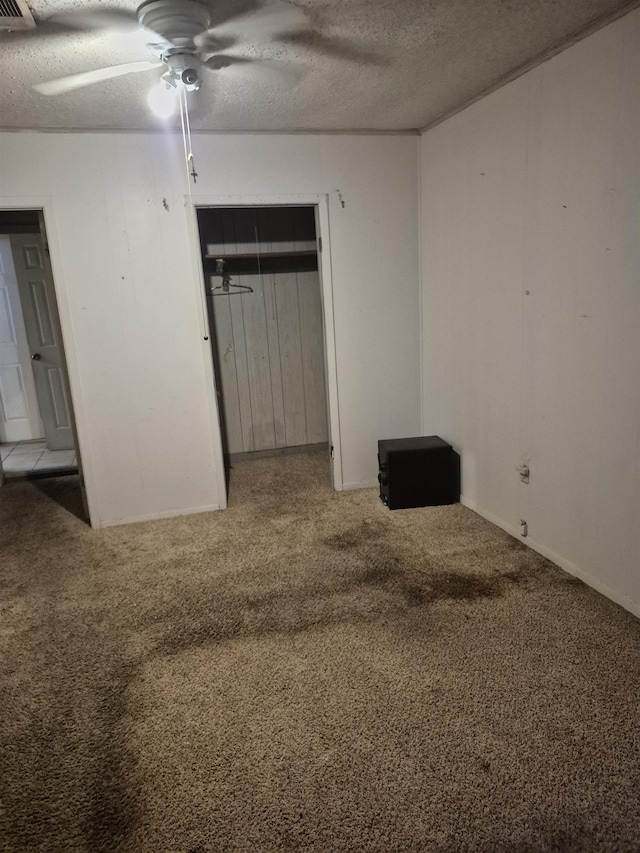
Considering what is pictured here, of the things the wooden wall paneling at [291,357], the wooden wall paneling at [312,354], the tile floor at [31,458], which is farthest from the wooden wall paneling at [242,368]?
the tile floor at [31,458]

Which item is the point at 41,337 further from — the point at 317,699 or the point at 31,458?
the point at 317,699

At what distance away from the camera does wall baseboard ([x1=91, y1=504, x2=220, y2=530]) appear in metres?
3.58

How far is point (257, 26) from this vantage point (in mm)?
2016

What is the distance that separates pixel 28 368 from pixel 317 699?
5.09 meters

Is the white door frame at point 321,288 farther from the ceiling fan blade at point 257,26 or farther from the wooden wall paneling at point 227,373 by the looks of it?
the ceiling fan blade at point 257,26

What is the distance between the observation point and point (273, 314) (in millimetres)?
4648

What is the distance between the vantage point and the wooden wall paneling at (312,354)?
4672mm

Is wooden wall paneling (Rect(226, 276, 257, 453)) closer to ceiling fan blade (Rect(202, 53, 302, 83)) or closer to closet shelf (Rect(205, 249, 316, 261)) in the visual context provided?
closet shelf (Rect(205, 249, 316, 261))

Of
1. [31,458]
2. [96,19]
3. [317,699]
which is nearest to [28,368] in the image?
[31,458]

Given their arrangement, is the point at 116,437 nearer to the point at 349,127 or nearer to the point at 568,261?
the point at 349,127

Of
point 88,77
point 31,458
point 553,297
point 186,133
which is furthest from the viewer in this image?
point 31,458

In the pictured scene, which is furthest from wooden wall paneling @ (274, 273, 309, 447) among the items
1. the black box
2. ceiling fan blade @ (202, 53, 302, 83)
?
ceiling fan blade @ (202, 53, 302, 83)

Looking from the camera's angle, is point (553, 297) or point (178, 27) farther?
point (553, 297)

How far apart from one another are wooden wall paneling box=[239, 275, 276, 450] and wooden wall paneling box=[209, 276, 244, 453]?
0.39 ft
